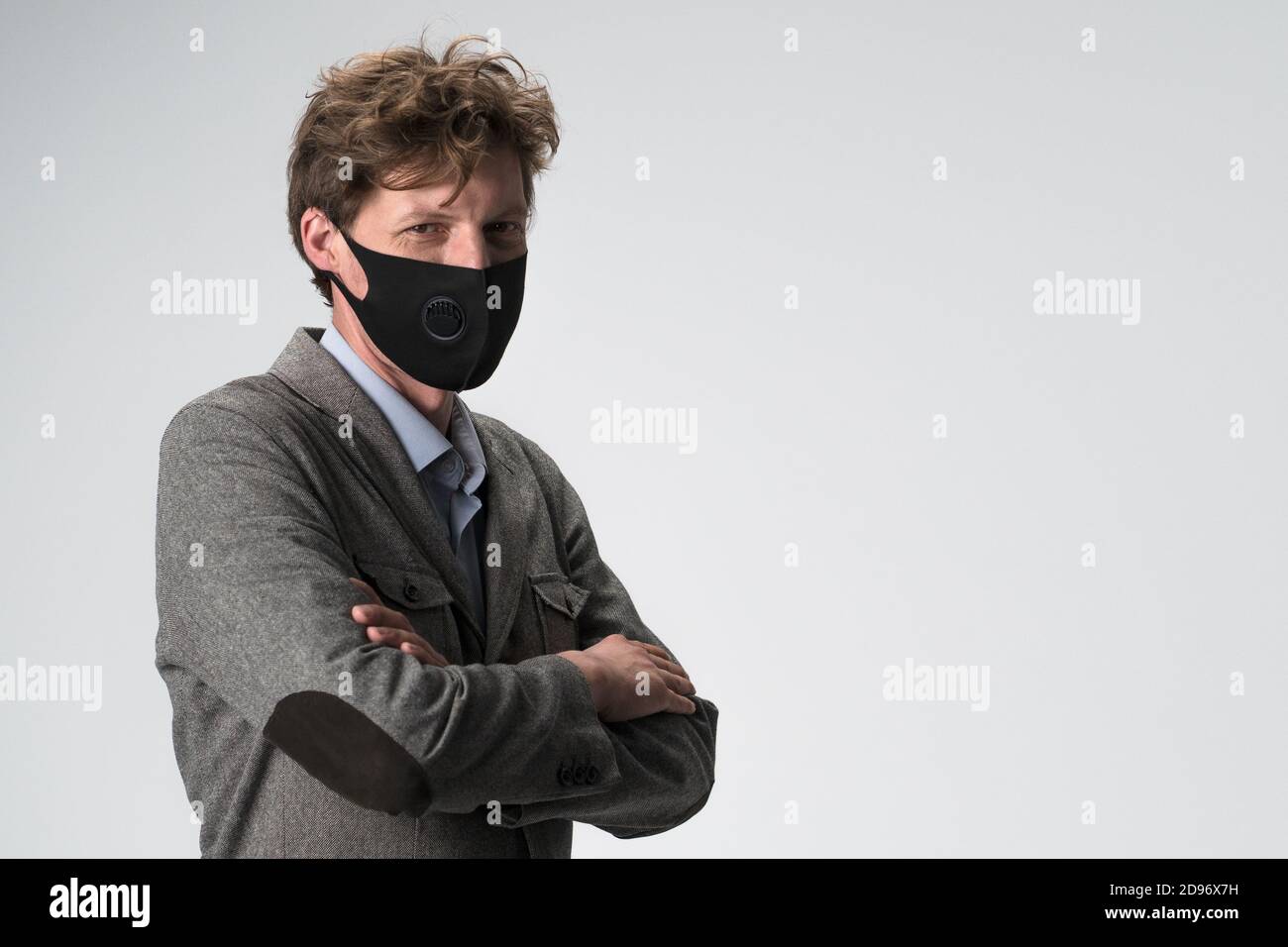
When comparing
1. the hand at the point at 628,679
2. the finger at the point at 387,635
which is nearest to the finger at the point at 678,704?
the hand at the point at 628,679

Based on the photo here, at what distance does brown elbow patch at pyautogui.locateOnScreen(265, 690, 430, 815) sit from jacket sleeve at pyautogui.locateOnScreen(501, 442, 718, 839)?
0.86 ft

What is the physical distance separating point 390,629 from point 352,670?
98 millimetres

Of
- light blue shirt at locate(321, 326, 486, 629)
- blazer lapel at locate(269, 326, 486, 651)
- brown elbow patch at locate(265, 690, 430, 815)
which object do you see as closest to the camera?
brown elbow patch at locate(265, 690, 430, 815)

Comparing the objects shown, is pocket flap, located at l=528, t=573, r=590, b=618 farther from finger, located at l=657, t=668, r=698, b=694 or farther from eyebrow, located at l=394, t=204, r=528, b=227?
eyebrow, located at l=394, t=204, r=528, b=227

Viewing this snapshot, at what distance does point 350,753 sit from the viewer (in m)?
1.83

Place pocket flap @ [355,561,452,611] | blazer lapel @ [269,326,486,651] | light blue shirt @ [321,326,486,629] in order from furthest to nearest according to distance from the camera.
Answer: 1. light blue shirt @ [321,326,486,629]
2. blazer lapel @ [269,326,486,651]
3. pocket flap @ [355,561,452,611]

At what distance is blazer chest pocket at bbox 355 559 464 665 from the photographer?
2084 mm

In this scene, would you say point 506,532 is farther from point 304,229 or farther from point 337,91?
point 337,91

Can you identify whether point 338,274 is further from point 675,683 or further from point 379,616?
point 675,683

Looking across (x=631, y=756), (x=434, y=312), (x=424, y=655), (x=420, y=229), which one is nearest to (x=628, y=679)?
(x=631, y=756)

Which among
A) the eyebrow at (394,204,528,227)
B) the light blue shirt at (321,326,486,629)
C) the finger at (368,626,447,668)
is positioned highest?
the eyebrow at (394,204,528,227)

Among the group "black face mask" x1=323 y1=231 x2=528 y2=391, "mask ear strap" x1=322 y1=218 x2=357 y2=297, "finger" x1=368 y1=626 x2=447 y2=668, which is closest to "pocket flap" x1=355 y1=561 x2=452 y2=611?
"finger" x1=368 y1=626 x2=447 y2=668

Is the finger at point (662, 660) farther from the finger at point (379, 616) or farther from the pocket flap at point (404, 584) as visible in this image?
the finger at point (379, 616)

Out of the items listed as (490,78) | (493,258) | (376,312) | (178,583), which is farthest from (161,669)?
(490,78)
